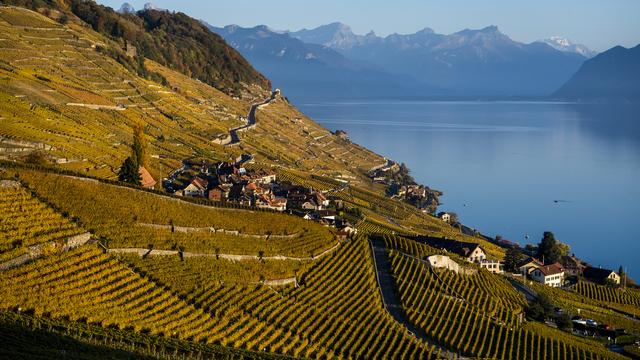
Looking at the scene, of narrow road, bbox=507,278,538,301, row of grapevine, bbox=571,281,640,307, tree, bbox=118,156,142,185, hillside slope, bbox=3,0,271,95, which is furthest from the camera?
hillside slope, bbox=3,0,271,95

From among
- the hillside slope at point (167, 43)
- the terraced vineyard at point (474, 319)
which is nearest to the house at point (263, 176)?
the terraced vineyard at point (474, 319)

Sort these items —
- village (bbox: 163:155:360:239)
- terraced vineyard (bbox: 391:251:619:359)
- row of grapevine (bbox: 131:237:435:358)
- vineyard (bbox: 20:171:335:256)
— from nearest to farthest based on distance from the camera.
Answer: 1. row of grapevine (bbox: 131:237:435:358)
2. vineyard (bbox: 20:171:335:256)
3. terraced vineyard (bbox: 391:251:619:359)
4. village (bbox: 163:155:360:239)

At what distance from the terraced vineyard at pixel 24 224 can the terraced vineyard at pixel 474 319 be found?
1474 centimetres

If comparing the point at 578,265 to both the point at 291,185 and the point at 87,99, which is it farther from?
the point at 87,99

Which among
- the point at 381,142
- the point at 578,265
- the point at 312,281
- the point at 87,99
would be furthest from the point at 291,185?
the point at 381,142

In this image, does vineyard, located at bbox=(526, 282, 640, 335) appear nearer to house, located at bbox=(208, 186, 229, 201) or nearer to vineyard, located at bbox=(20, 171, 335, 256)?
vineyard, located at bbox=(20, 171, 335, 256)

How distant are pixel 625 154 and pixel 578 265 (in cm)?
9649

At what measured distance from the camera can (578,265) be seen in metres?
66.4

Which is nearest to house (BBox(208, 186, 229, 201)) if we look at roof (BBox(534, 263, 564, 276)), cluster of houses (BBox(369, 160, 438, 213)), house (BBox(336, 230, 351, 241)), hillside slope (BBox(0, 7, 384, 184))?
hillside slope (BBox(0, 7, 384, 184))

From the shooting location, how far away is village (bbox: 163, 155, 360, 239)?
59.0m

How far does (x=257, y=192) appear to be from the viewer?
2464 inches

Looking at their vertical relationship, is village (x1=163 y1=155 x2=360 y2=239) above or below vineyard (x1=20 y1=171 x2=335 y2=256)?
below

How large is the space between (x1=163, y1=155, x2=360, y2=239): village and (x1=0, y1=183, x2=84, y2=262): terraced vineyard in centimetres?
2617

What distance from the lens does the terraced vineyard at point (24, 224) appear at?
80.0 ft
